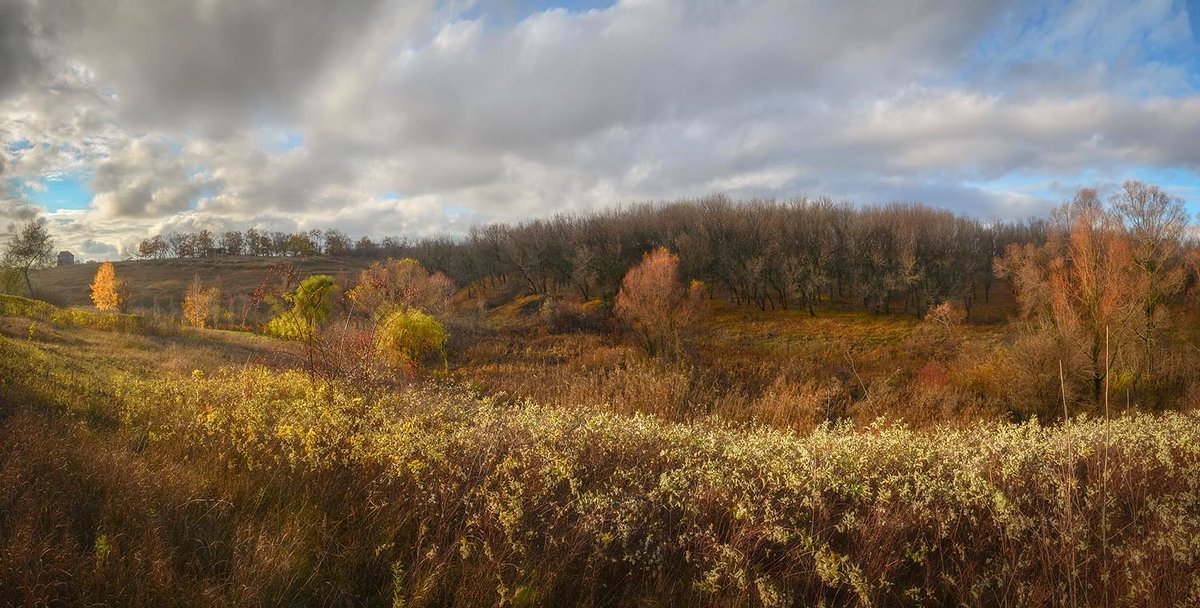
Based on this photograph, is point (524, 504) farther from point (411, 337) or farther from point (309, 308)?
point (411, 337)

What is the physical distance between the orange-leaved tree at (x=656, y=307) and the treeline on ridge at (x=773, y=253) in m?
14.1

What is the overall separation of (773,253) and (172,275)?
92297mm

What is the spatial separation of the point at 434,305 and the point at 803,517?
37.0 m

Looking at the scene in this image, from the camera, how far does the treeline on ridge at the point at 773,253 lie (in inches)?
2135

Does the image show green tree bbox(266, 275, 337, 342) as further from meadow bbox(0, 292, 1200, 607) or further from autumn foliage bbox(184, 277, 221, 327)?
autumn foliage bbox(184, 277, 221, 327)

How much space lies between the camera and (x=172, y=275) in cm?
9044

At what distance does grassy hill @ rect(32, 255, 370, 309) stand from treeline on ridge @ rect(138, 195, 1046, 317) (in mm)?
21528

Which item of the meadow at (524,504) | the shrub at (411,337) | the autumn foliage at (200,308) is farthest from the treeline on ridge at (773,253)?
the meadow at (524,504)

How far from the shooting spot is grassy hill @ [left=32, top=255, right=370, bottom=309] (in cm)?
7294

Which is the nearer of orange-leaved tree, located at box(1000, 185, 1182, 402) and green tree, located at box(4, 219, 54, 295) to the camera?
orange-leaved tree, located at box(1000, 185, 1182, 402)

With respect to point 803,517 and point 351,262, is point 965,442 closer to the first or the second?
point 803,517

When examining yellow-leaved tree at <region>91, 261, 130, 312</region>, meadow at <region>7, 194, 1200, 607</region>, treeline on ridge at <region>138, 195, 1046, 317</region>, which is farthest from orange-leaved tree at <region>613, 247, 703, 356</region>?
yellow-leaved tree at <region>91, 261, 130, 312</region>

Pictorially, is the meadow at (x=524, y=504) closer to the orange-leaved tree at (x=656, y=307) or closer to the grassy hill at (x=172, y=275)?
the orange-leaved tree at (x=656, y=307)

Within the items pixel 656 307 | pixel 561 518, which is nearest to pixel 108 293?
pixel 656 307
